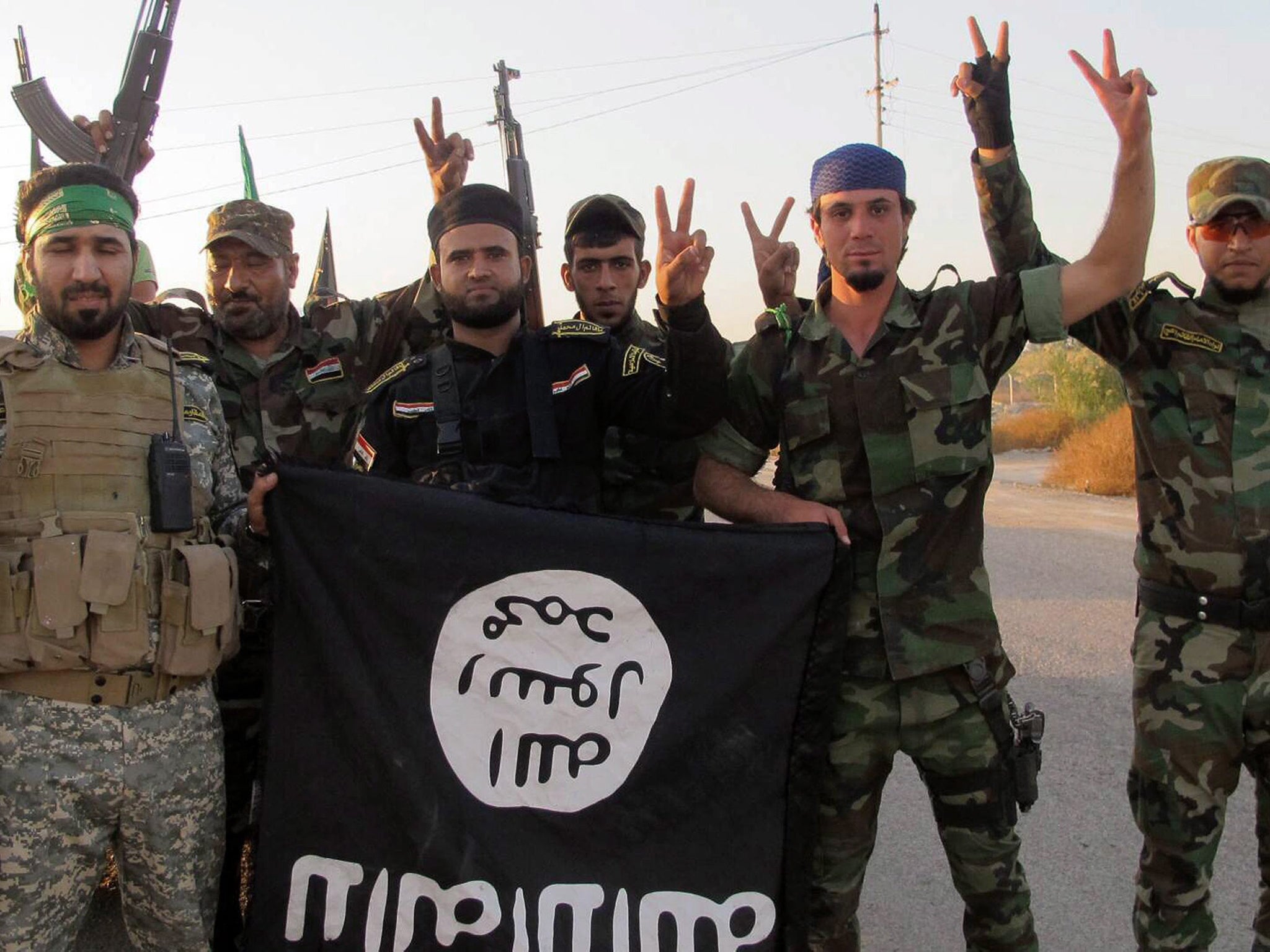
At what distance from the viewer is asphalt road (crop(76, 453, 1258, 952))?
3.49m

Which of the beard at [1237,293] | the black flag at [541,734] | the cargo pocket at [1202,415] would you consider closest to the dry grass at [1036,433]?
the beard at [1237,293]

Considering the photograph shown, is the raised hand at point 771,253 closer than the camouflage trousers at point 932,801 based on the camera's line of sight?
No

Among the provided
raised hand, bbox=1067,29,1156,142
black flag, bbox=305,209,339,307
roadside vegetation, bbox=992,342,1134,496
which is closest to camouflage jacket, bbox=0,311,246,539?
raised hand, bbox=1067,29,1156,142

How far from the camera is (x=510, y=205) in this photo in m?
3.29

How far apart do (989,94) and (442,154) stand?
1987 millimetres

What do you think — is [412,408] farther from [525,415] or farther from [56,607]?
[56,607]

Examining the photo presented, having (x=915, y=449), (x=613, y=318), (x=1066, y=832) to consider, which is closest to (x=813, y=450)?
(x=915, y=449)

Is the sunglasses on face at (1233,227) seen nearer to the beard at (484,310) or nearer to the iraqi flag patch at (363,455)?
the beard at (484,310)

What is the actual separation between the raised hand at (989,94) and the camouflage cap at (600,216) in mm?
1333

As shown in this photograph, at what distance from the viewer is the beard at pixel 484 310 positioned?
3121 millimetres

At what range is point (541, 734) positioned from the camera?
273 cm

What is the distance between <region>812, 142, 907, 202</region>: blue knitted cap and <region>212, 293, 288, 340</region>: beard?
6.91 ft

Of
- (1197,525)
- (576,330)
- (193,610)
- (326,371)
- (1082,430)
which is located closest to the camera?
(193,610)

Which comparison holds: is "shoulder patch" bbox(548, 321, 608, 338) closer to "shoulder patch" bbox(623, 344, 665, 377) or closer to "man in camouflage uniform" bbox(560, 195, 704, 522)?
"shoulder patch" bbox(623, 344, 665, 377)
